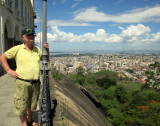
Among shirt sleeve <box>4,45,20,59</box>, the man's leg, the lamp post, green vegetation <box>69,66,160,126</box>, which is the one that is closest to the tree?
green vegetation <box>69,66,160,126</box>

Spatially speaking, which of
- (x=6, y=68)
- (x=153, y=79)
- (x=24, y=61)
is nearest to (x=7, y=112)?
(x=6, y=68)

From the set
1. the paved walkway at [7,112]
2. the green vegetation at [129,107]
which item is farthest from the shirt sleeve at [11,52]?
the green vegetation at [129,107]

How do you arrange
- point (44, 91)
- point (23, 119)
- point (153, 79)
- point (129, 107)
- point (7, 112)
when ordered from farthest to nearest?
point (153, 79)
point (129, 107)
point (7, 112)
point (23, 119)
point (44, 91)

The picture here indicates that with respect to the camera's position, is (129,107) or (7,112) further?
(129,107)

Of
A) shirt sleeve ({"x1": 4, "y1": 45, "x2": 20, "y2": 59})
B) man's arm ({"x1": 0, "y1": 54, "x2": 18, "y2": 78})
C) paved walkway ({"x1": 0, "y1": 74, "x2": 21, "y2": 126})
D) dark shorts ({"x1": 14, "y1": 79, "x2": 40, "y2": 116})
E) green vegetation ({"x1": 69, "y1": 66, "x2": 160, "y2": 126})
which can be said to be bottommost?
green vegetation ({"x1": 69, "y1": 66, "x2": 160, "y2": 126})

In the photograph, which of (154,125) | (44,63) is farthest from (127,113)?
(44,63)

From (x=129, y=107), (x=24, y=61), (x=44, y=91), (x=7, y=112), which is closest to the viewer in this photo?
(x=44, y=91)

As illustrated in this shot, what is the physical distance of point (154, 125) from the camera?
16.0 metres

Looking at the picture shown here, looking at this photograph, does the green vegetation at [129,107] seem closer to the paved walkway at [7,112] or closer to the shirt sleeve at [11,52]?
the paved walkway at [7,112]

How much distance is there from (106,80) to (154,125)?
23220 mm

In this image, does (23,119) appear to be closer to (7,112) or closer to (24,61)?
(24,61)

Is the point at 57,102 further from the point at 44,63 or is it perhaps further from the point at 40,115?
the point at 40,115

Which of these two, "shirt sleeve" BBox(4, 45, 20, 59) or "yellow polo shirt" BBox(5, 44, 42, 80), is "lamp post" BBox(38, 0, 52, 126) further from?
"shirt sleeve" BBox(4, 45, 20, 59)

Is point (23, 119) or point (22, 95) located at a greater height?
point (22, 95)
